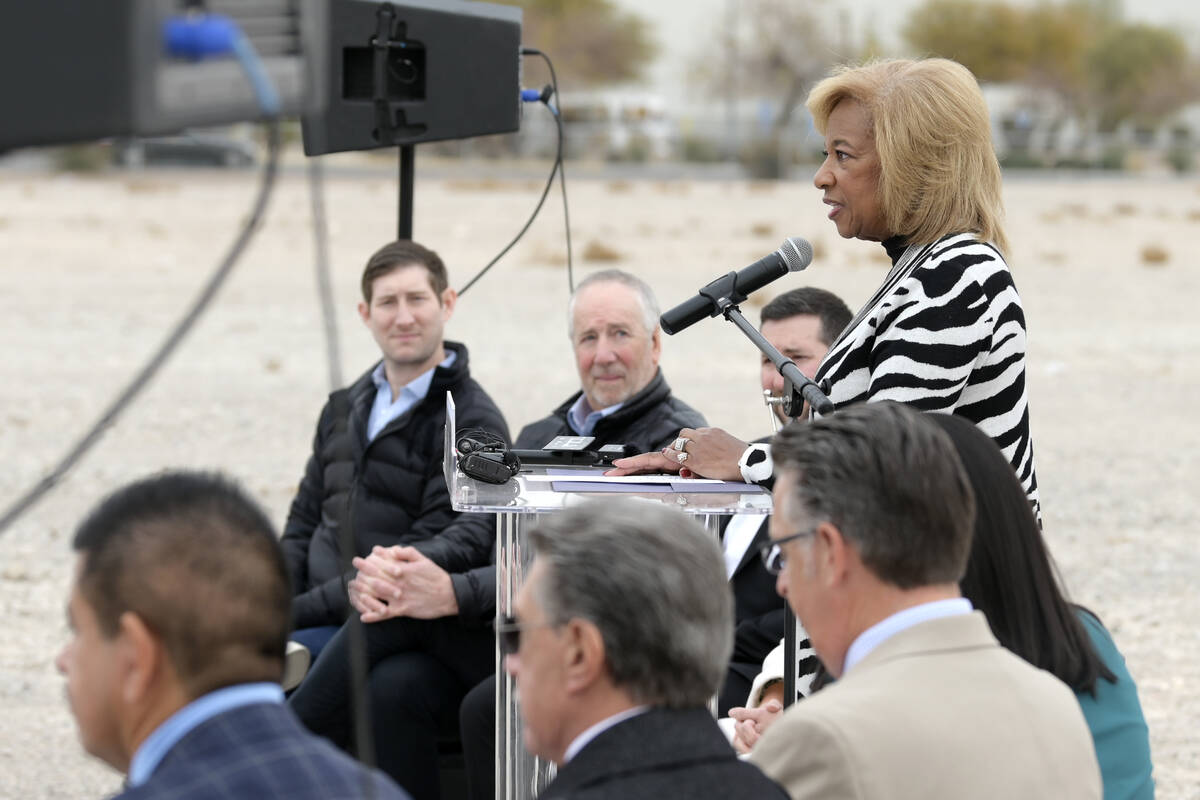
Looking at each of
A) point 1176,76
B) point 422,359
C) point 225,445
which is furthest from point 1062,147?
point 422,359

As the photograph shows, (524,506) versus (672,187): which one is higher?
(524,506)

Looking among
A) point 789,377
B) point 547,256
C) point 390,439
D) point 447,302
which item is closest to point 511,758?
point 789,377

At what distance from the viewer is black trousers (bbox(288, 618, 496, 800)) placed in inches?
157

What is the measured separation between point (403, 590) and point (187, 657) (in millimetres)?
2053

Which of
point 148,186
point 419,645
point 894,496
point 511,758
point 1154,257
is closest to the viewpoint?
point 894,496

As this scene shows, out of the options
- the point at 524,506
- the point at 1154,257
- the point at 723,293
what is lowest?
the point at 1154,257

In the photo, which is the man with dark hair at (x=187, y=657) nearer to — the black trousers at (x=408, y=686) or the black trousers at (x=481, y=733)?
the black trousers at (x=481, y=733)

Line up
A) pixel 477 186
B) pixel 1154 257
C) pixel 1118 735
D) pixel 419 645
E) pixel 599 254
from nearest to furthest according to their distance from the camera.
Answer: pixel 1118 735
pixel 419 645
pixel 599 254
pixel 1154 257
pixel 477 186

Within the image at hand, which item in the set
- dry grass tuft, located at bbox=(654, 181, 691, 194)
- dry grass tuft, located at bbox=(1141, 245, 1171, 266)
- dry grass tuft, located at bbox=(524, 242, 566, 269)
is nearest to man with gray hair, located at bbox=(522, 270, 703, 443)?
dry grass tuft, located at bbox=(524, 242, 566, 269)

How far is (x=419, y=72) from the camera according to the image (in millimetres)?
4664

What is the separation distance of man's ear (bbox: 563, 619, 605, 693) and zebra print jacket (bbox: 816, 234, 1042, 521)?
129 cm

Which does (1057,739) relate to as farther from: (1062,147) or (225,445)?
(1062,147)

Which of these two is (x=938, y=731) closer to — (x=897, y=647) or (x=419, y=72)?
(x=897, y=647)

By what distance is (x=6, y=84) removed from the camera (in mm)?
1976
